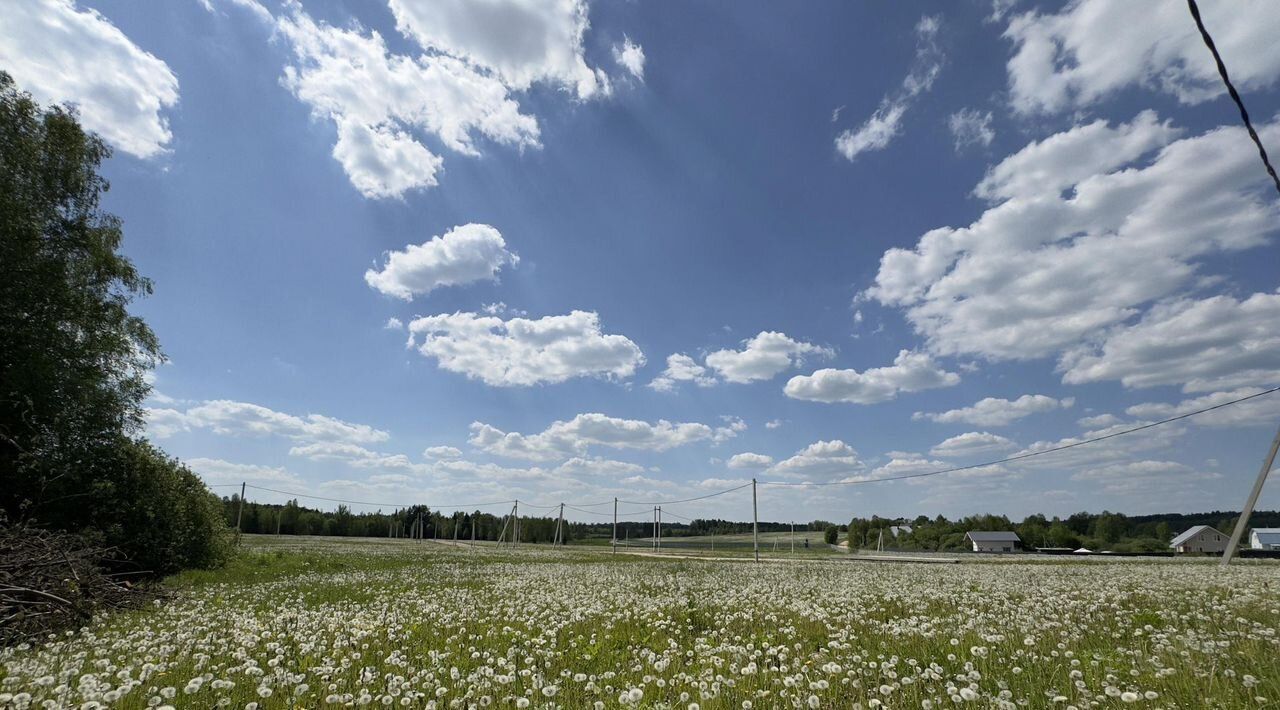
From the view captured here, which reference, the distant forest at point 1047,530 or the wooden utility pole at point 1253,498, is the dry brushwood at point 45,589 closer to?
the wooden utility pole at point 1253,498

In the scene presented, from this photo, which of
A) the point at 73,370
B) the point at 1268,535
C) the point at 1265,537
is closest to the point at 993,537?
the point at 1265,537

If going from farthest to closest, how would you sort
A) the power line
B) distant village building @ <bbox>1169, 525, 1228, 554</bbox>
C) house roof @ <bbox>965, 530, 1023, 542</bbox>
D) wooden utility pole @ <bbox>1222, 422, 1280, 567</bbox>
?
house roof @ <bbox>965, 530, 1023, 542</bbox>, distant village building @ <bbox>1169, 525, 1228, 554</bbox>, wooden utility pole @ <bbox>1222, 422, 1280, 567</bbox>, the power line

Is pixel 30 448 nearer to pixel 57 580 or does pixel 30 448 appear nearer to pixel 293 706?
pixel 57 580

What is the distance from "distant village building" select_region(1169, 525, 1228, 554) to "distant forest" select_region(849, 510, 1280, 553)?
2.28 metres

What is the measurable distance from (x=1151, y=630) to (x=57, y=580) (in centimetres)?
1983

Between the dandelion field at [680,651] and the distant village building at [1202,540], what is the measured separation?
142 m

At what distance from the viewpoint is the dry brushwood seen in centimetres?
967

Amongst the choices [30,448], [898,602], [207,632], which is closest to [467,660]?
[207,632]

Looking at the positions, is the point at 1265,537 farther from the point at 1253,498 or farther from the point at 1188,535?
the point at 1253,498

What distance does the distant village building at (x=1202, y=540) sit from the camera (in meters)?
115

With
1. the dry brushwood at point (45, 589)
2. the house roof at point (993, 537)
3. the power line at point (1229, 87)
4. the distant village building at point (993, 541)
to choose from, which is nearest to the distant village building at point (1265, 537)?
the house roof at point (993, 537)

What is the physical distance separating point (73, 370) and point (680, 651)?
24.6 meters

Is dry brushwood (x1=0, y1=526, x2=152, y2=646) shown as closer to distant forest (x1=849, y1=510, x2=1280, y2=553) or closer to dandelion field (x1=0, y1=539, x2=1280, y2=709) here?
dandelion field (x1=0, y1=539, x2=1280, y2=709)

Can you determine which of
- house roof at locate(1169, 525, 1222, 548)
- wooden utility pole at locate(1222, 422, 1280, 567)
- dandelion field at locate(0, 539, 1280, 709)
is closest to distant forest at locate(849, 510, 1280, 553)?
house roof at locate(1169, 525, 1222, 548)
